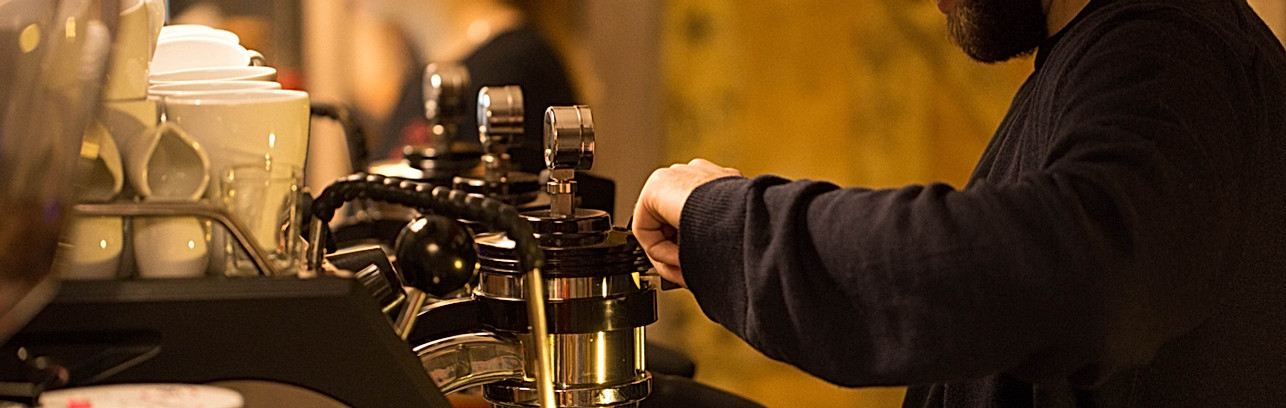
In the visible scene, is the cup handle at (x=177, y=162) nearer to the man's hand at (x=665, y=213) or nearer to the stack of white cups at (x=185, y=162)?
the stack of white cups at (x=185, y=162)

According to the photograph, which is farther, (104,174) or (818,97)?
(818,97)

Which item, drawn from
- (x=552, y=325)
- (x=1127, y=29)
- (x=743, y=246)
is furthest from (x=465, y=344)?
(x=1127, y=29)

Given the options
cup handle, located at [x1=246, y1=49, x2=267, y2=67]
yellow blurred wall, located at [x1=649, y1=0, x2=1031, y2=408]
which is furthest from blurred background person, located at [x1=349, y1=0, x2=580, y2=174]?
cup handle, located at [x1=246, y1=49, x2=267, y2=67]

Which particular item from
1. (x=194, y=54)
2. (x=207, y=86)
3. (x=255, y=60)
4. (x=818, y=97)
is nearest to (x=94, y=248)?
(x=207, y=86)

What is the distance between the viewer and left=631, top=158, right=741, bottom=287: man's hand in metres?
0.79

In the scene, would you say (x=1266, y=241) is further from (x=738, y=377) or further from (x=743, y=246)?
(x=738, y=377)

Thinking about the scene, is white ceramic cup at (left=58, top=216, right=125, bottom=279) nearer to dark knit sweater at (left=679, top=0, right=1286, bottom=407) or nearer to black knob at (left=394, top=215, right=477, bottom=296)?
black knob at (left=394, top=215, right=477, bottom=296)

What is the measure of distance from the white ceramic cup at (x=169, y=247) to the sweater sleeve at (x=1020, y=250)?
0.29 m

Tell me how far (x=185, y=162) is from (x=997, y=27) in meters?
0.74

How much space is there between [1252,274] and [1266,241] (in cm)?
3

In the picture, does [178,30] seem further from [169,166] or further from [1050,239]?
[1050,239]

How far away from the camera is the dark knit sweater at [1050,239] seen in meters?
0.70

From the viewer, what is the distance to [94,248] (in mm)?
626

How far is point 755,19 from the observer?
10.3 feet
